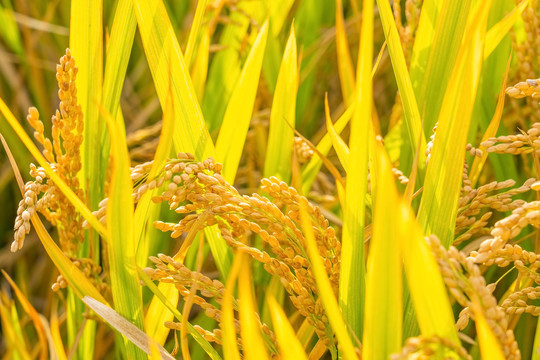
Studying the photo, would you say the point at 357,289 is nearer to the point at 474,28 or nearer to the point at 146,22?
the point at 474,28

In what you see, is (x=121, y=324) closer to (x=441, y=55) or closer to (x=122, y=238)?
(x=122, y=238)

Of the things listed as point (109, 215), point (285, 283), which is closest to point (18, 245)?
point (109, 215)

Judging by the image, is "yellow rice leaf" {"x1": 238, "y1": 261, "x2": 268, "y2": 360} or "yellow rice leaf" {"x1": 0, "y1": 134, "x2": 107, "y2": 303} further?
"yellow rice leaf" {"x1": 0, "y1": 134, "x2": 107, "y2": 303}

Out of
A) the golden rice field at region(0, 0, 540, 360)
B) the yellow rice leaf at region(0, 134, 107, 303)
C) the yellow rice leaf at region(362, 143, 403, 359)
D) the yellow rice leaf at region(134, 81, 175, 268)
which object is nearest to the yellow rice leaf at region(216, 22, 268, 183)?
the golden rice field at region(0, 0, 540, 360)

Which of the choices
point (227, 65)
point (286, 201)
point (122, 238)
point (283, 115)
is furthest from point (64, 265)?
point (227, 65)

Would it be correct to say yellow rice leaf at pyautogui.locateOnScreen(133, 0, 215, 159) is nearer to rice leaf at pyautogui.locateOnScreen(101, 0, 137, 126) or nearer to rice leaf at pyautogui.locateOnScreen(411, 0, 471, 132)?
rice leaf at pyautogui.locateOnScreen(101, 0, 137, 126)

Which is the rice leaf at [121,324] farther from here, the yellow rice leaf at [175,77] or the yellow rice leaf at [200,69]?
the yellow rice leaf at [200,69]
